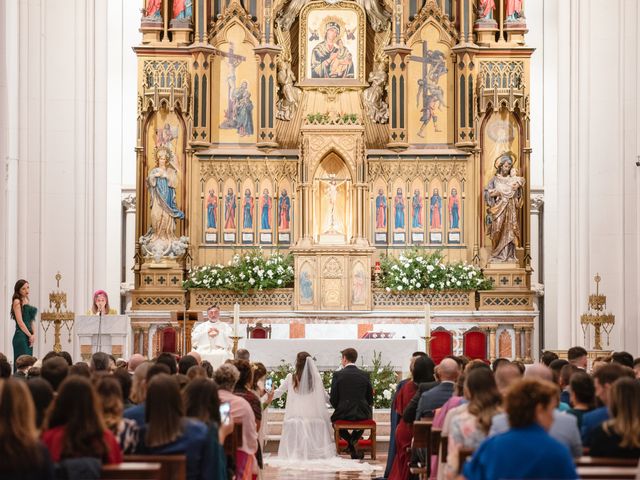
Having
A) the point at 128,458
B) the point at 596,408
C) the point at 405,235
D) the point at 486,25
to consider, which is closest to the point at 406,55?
the point at 486,25

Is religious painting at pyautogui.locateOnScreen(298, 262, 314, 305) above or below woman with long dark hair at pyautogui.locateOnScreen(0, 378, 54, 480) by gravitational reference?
above

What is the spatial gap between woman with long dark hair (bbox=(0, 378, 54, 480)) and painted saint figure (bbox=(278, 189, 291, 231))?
23.1 m

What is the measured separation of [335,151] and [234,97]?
2768 millimetres

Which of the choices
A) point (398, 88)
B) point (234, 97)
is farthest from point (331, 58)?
point (234, 97)

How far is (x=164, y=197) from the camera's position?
96.6 ft

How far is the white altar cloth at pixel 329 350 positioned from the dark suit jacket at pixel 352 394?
3.80 m

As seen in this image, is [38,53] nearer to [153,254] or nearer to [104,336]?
[153,254]

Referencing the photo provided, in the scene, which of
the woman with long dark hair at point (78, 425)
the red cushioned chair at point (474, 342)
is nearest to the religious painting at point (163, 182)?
the red cushioned chair at point (474, 342)

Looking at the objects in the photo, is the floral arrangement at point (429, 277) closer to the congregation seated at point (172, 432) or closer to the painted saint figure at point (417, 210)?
the painted saint figure at point (417, 210)

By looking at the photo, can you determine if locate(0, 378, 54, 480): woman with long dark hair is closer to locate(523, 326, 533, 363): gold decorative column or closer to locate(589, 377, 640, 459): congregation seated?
locate(589, 377, 640, 459): congregation seated

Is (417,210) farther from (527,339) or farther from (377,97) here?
(527,339)

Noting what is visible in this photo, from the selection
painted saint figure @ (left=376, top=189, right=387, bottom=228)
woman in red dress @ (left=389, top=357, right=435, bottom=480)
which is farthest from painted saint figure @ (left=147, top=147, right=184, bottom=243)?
woman in red dress @ (left=389, top=357, right=435, bottom=480)

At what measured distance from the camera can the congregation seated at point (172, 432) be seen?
9.05m

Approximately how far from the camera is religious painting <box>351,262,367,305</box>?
29266 mm
